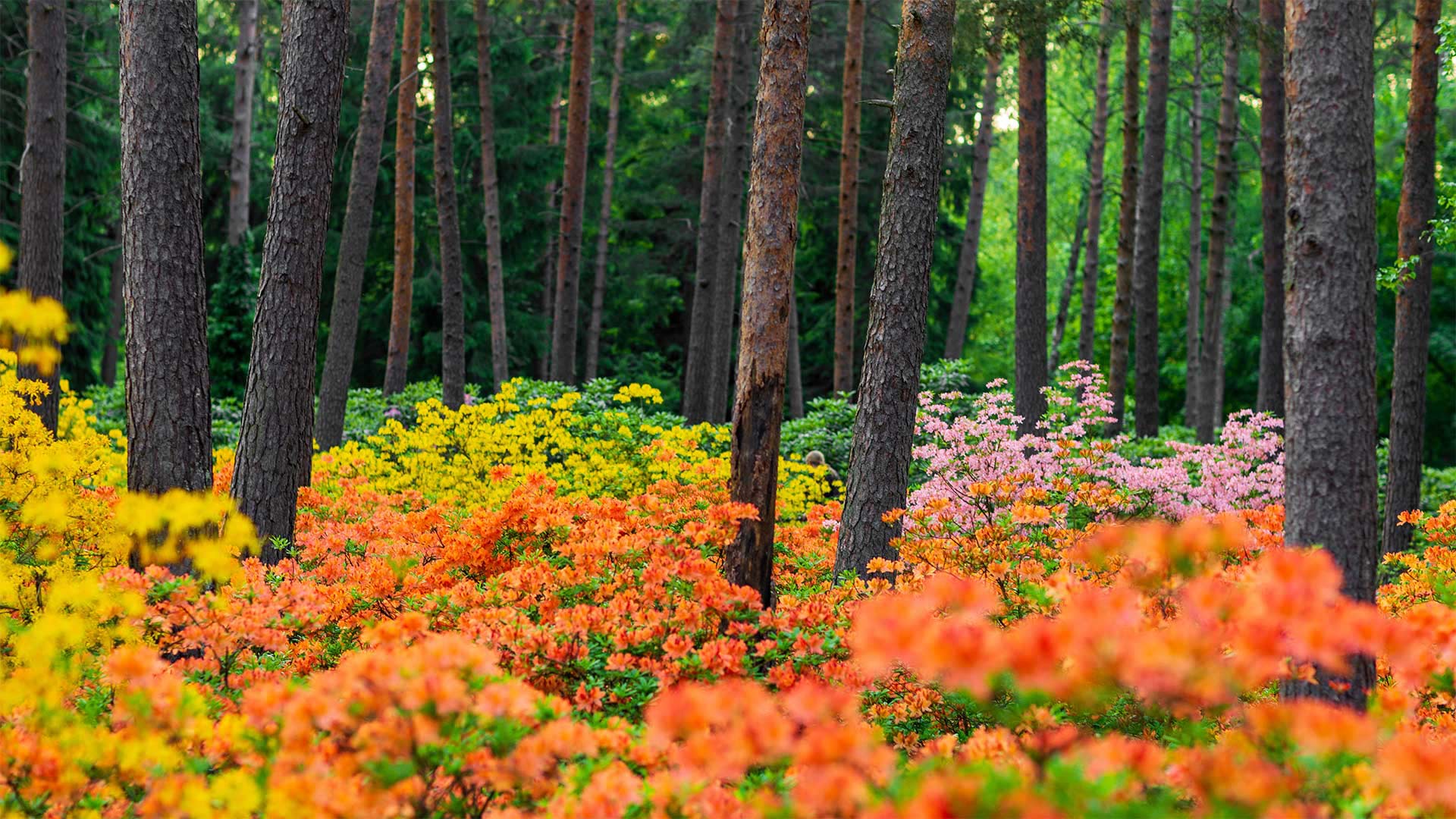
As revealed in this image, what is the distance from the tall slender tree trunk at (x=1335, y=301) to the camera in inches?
148

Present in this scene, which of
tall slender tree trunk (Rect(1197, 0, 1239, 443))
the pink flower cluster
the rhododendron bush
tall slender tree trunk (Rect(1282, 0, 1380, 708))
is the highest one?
tall slender tree trunk (Rect(1197, 0, 1239, 443))

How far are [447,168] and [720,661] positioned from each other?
407 inches

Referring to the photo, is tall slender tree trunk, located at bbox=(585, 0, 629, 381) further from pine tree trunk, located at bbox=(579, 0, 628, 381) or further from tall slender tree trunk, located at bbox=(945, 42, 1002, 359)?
tall slender tree trunk, located at bbox=(945, 42, 1002, 359)

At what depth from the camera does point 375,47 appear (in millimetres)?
10953

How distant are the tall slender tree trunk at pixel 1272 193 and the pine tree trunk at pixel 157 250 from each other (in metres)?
10.7

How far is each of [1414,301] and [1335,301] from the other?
6.53 meters

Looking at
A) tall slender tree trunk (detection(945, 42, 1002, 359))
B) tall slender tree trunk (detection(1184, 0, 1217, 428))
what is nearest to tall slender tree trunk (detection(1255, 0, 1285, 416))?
tall slender tree trunk (detection(945, 42, 1002, 359))

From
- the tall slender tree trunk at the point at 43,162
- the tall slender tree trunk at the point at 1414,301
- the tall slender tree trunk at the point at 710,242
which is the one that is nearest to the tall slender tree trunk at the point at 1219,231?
the tall slender tree trunk at the point at 1414,301

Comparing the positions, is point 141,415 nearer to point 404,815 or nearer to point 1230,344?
point 404,815

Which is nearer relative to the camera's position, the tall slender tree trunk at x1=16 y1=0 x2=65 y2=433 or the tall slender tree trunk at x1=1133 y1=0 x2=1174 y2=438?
the tall slender tree trunk at x1=16 y1=0 x2=65 y2=433

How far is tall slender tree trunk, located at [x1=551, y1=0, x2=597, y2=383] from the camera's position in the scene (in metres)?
13.8

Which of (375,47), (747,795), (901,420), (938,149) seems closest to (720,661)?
(747,795)

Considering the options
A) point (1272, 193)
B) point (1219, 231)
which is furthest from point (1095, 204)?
point (1272, 193)

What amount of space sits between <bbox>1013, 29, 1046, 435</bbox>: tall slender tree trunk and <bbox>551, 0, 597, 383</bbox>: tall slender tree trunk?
5.48 meters
